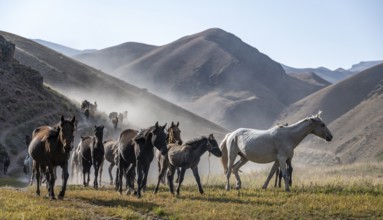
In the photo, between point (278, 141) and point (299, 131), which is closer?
point (278, 141)

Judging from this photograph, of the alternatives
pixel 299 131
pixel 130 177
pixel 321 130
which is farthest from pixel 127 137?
pixel 321 130

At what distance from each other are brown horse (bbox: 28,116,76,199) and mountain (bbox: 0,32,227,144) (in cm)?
6681

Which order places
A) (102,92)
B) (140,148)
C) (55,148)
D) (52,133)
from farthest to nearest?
1. (102,92)
2. (140,148)
3. (52,133)
4. (55,148)

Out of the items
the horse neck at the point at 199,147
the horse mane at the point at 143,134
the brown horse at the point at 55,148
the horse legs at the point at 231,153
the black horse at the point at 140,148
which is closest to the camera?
the brown horse at the point at 55,148

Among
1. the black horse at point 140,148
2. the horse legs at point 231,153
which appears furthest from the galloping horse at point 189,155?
the horse legs at point 231,153

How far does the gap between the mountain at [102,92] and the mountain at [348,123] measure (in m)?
28.5

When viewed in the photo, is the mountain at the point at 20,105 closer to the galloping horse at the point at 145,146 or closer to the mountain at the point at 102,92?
the mountain at the point at 102,92

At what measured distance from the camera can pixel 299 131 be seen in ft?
61.8

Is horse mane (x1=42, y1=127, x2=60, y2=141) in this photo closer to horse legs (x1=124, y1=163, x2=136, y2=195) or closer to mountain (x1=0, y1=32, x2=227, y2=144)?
horse legs (x1=124, y1=163, x2=136, y2=195)

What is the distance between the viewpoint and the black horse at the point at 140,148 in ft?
52.1

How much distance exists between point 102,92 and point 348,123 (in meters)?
70.8

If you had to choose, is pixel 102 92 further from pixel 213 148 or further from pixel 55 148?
pixel 55 148

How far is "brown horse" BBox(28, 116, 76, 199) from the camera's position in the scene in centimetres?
1363

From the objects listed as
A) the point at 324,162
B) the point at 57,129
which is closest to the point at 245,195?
the point at 57,129
